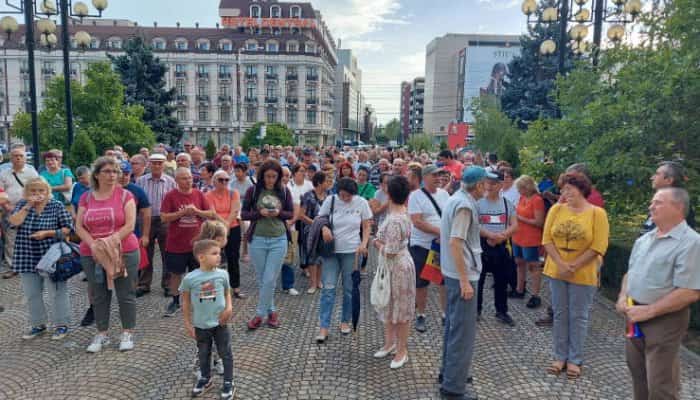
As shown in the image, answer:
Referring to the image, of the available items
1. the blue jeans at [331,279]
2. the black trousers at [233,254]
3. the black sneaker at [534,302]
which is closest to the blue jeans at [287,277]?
the black trousers at [233,254]

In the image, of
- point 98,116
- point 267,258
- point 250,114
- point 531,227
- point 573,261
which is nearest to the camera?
point 573,261

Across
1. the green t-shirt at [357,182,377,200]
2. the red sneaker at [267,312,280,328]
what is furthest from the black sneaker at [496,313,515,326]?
the green t-shirt at [357,182,377,200]

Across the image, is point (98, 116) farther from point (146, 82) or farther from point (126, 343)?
point (146, 82)

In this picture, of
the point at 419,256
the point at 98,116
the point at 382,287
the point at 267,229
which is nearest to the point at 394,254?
the point at 382,287

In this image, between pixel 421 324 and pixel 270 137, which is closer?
pixel 421 324

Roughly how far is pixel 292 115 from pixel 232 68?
12.5 metres

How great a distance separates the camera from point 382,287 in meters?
4.72

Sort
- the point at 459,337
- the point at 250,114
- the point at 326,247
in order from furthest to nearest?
the point at 250,114 < the point at 326,247 < the point at 459,337

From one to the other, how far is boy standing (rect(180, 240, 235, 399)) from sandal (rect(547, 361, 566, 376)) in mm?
3055

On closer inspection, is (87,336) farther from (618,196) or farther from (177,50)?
(177,50)

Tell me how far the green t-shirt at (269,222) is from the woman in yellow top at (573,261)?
2954 mm

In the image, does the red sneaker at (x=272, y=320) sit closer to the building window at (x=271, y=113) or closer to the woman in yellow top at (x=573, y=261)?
the woman in yellow top at (x=573, y=261)

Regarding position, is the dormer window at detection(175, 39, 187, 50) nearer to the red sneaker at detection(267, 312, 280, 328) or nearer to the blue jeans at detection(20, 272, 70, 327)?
the blue jeans at detection(20, 272, 70, 327)

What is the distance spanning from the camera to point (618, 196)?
7016mm
